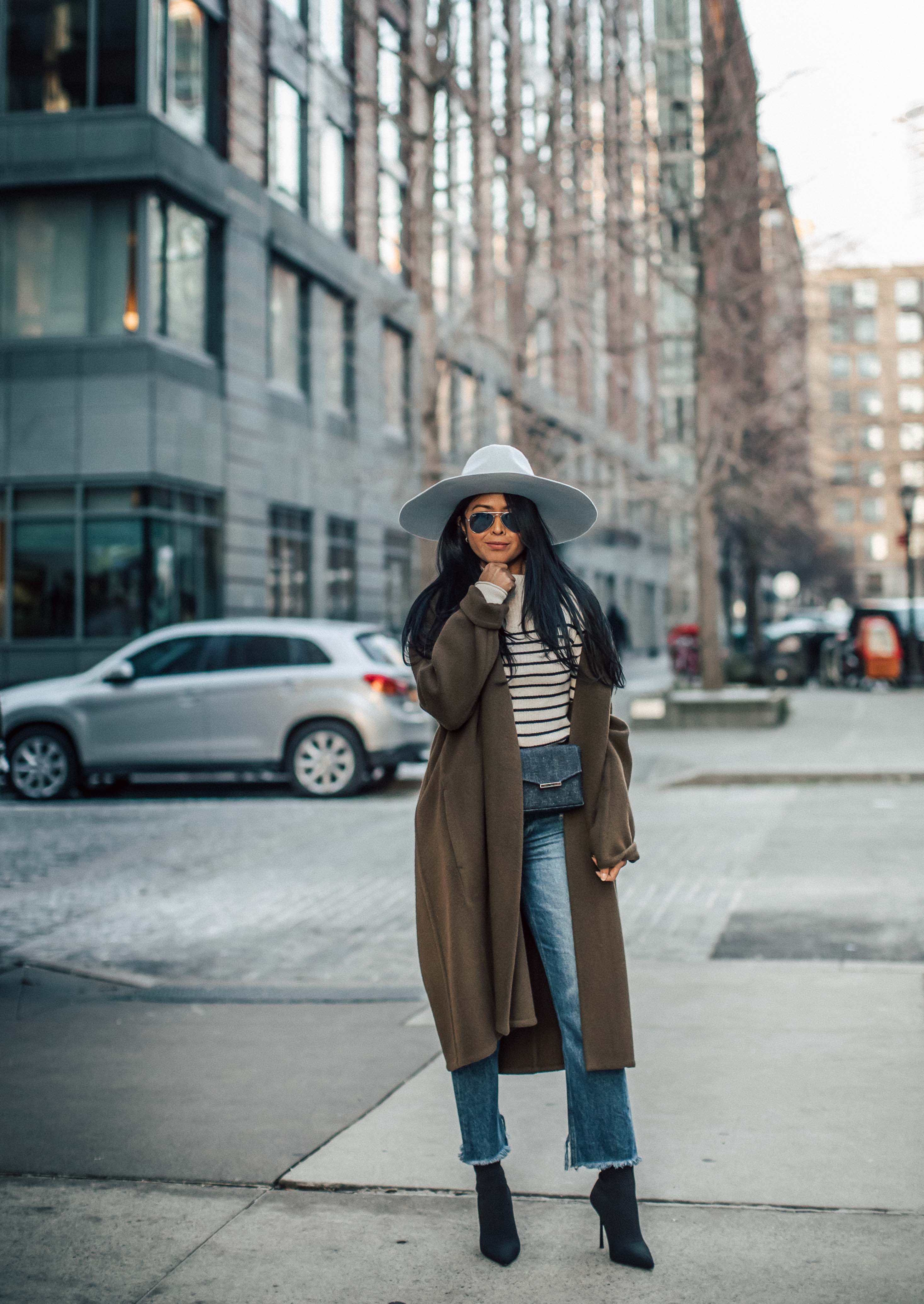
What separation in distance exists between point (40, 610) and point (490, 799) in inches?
805

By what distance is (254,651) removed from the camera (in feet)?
46.7

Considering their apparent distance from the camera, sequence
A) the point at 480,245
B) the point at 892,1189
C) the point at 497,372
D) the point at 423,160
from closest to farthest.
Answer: the point at 892,1189, the point at 423,160, the point at 480,245, the point at 497,372

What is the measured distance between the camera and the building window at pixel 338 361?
96.4 ft

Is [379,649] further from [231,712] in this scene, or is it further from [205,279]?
[205,279]

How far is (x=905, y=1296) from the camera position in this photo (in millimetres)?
3125

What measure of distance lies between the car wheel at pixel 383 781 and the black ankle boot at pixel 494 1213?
1096cm

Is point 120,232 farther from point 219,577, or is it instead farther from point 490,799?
point 490,799

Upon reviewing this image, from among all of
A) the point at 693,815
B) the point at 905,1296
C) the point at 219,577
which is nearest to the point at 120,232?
the point at 219,577

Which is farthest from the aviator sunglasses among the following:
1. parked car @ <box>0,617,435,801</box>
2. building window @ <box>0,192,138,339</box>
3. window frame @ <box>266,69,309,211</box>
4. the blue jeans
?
window frame @ <box>266,69,309,211</box>

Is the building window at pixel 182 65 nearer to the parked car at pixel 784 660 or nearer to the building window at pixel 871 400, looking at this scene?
the parked car at pixel 784 660

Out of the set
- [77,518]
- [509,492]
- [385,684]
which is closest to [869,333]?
[77,518]

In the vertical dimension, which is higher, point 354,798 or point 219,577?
point 219,577

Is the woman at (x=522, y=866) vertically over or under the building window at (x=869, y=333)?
under

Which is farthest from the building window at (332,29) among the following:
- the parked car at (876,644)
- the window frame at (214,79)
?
the parked car at (876,644)
